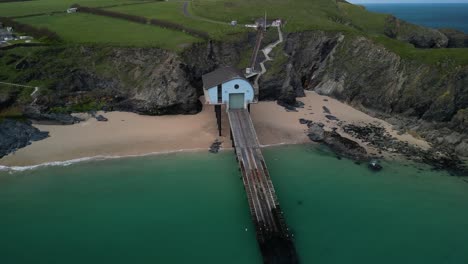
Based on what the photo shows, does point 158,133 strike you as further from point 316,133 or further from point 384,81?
point 384,81

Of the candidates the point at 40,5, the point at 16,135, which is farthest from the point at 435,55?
the point at 40,5

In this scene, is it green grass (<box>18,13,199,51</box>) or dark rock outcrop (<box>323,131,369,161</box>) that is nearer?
dark rock outcrop (<box>323,131,369,161</box>)

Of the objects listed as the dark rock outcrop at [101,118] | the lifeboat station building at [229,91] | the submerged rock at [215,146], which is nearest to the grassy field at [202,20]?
the lifeboat station building at [229,91]

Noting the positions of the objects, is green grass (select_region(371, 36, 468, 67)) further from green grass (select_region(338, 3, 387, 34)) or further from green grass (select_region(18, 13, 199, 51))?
green grass (select_region(18, 13, 199, 51))

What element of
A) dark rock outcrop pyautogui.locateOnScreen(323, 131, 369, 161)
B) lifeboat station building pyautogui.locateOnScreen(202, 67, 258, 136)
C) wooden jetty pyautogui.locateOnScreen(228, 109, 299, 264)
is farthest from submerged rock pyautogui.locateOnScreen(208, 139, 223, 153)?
dark rock outcrop pyautogui.locateOnScreen(323, 131, 369, 161)

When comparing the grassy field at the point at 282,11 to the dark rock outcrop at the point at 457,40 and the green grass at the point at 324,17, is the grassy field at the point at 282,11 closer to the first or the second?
the green grass at the point at 324,17
